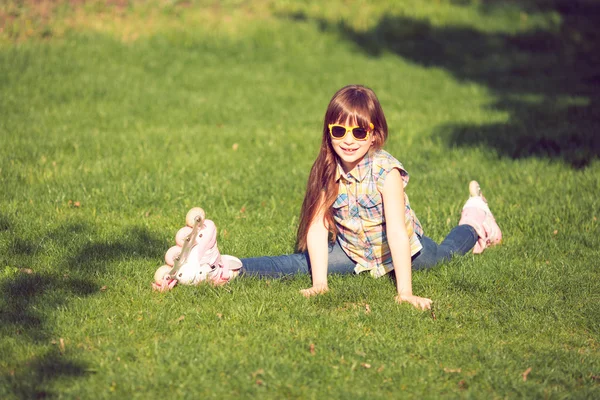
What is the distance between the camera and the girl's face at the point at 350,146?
4.57 metres

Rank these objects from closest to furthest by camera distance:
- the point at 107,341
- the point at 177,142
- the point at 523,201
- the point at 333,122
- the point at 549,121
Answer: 1. the point at 107,341
2. the point at 333,122
3. the point at 523,201
4. the point at 177,142
5. the point at 549,121

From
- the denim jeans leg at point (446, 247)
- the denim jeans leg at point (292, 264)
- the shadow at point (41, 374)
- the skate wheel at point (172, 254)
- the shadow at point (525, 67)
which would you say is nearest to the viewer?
the shadow at point (41, 374)

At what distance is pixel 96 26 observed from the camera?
450 inches

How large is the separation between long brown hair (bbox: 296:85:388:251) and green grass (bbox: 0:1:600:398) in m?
0.43

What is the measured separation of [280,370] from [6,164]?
421 centimetres

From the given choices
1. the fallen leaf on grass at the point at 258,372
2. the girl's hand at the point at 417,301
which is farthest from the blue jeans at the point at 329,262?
the fallen leaf on grass at the point at 258,372

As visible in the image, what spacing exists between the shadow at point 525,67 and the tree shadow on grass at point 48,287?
13.4 ft

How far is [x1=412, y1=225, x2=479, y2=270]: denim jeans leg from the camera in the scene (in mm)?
5039

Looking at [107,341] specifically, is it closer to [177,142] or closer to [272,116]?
[177,142]

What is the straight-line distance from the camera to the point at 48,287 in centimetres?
453

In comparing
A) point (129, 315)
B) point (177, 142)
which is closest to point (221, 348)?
point (129, 315)

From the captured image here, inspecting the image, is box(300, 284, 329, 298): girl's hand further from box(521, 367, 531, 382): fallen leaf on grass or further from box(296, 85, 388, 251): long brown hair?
box(521, 367, 531, 382): fallen leaf on grass

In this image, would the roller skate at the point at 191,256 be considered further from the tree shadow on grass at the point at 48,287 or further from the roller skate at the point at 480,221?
the roller skate at the point at 480,221

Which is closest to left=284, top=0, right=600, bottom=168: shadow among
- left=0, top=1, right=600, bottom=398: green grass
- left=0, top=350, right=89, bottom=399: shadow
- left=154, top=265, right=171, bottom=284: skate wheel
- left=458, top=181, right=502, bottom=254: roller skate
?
left=0, top=1, right=600, bottom=398: green grass
